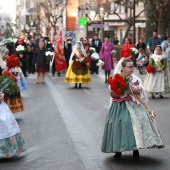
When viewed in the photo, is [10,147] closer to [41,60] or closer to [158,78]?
[158,78]

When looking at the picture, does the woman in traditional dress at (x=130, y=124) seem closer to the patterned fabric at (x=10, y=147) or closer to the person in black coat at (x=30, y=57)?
the patterned fabric at (x=10, y=147)

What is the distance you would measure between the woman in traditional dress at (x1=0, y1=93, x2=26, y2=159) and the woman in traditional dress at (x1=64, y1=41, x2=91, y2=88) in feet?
45.6

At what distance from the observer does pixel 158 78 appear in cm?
2027

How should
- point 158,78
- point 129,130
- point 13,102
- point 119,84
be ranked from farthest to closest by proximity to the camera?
point 158,78
point 13,102
point 119,84
point 129,130

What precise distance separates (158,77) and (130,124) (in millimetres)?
10940

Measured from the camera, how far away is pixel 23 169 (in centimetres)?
922

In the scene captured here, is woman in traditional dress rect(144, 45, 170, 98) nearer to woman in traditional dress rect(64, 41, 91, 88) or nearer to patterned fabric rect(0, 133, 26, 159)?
woman in traditional dress rect(64, 41, 91, 88)

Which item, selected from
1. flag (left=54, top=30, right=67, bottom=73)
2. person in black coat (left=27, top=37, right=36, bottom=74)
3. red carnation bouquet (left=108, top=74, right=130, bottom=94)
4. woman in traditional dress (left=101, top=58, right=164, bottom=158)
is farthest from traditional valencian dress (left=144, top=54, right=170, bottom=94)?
person in black coat (left=27, top=37, right=36, bottom=74)

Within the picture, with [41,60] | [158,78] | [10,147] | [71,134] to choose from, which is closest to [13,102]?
[71,134]

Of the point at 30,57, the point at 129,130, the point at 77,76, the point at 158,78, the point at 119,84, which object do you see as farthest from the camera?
the point at 30,57

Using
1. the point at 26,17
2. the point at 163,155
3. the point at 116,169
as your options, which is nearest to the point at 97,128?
the point at 163,155

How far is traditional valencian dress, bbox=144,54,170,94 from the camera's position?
1994 cm

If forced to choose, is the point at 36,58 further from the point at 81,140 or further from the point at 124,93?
the point at 124,93

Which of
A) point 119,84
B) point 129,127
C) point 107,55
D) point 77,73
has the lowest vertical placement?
point 77,73
